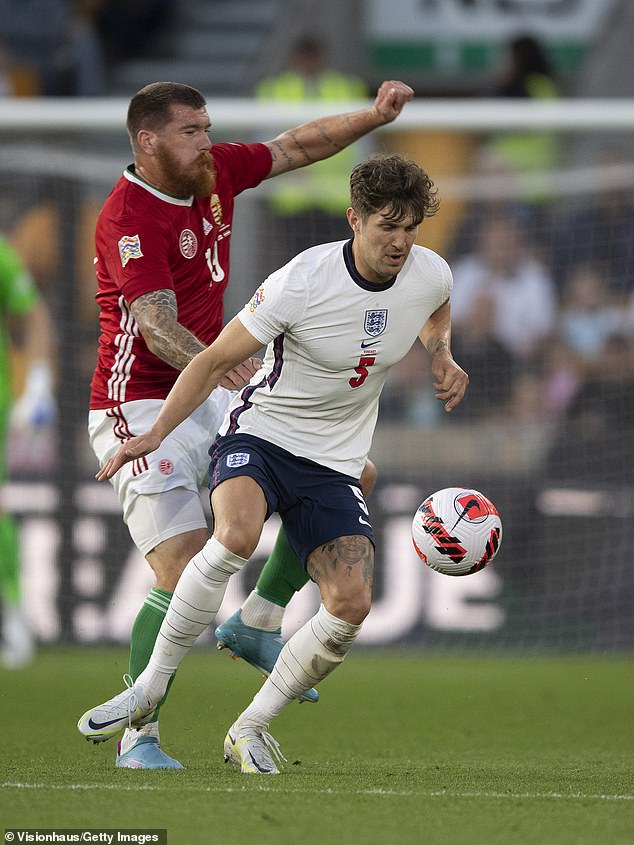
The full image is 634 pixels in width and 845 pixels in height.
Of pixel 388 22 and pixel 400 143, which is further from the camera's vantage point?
pixel 388 22

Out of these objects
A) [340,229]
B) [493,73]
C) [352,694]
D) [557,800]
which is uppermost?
[493,73]

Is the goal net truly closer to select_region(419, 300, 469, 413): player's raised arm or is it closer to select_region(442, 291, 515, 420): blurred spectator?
select_region(442, 291, 515, 420): blurred spectator

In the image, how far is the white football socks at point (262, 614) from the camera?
244 inches

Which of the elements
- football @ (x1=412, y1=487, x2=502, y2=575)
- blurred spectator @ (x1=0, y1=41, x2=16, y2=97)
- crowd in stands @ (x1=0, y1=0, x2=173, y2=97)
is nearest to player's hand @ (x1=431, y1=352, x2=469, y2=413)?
football @ (x1=412, y1=487, x2=502, y2=575)

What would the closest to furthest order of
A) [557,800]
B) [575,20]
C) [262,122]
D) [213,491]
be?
1. [557,800]
2. [213,491]
3. [262,122]
4. [575,20]

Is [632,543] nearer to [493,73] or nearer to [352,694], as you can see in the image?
[352,694]

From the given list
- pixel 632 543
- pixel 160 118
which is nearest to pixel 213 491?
pixel 160 118

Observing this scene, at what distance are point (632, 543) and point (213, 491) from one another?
5135mm

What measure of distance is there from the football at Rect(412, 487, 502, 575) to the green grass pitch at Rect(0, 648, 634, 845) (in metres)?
0.78

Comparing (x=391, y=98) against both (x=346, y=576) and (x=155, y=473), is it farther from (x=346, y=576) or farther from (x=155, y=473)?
(x=346, y=576)

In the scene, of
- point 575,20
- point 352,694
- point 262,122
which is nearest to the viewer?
point 352,694

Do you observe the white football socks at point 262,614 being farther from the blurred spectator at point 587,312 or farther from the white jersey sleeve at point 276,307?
the blurred spectator at point 587,312

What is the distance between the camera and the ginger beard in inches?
236

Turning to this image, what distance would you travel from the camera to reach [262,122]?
31.0ft
